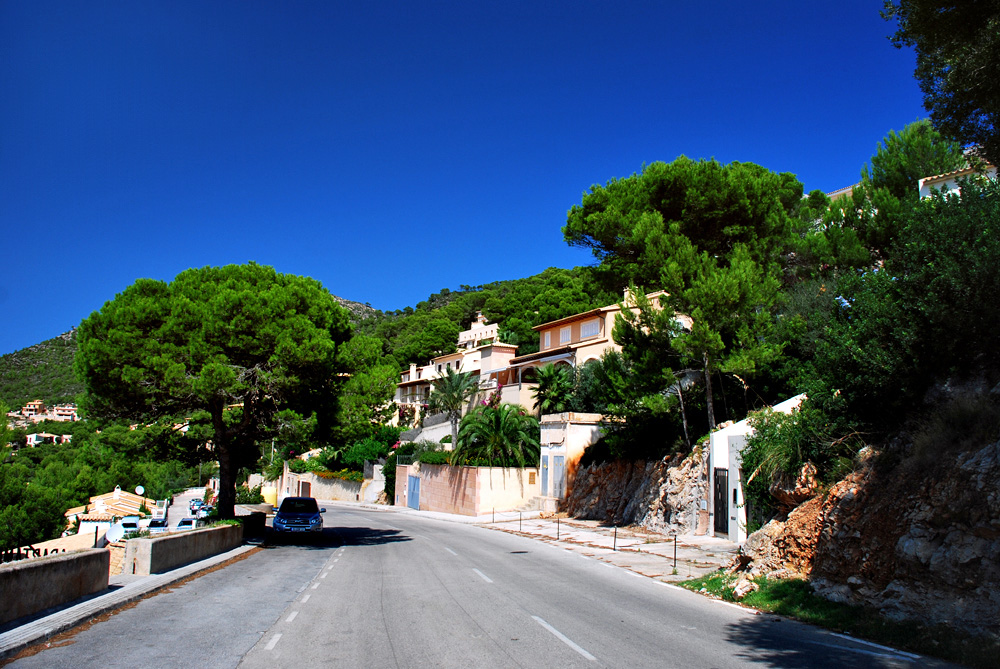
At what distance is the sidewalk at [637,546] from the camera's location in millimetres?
16041

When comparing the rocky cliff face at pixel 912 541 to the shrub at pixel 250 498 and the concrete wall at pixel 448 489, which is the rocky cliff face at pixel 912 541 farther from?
the shrub at pixel 250 498

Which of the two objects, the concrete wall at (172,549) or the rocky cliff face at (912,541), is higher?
the rocky cliff face at (912,541)

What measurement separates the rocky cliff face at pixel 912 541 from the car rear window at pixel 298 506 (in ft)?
57.7

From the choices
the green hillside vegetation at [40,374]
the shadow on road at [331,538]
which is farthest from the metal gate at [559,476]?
the green hillside vegetation at [40,374]

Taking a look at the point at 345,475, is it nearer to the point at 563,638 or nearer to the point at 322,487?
the point at 322,487

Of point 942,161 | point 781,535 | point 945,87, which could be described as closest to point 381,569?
point 781,535

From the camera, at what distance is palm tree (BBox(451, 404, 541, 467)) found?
40.1 metres

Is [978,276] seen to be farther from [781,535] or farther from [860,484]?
[781,535]

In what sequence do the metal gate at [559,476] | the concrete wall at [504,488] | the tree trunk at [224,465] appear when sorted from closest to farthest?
the tree trunk at [224,465]
the metal gate at [559,476]
the concrete wall at [504,488]

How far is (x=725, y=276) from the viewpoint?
22062 millimetres

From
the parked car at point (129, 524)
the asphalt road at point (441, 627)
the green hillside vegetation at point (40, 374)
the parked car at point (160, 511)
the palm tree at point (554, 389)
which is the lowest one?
the parked car at point (160, 511)

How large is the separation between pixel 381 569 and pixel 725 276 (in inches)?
573

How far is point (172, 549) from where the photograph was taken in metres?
14.2

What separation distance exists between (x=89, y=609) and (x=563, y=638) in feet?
21.4
